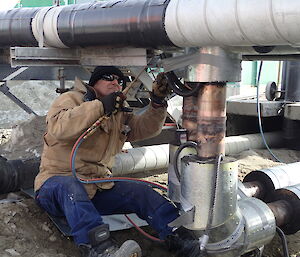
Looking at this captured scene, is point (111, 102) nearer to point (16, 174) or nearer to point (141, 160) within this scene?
point (16, 174)

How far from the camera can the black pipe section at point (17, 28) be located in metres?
3.15

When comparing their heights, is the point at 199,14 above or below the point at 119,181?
above

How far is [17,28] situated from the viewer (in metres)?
3.21

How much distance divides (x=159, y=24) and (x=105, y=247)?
4.63 feet

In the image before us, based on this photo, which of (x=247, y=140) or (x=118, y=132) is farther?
(x=247, y=140)

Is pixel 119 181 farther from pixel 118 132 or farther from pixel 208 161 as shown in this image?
pixel 208 161

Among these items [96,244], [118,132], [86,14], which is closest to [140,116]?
[118,132]

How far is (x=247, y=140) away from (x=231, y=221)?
3987 millimetres

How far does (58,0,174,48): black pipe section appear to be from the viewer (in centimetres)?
240

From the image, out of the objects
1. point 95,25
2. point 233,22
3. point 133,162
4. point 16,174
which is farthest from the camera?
point 133,162

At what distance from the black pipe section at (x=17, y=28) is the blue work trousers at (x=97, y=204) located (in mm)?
1133

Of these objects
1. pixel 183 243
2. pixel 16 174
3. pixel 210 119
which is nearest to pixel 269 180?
pixel 183 243

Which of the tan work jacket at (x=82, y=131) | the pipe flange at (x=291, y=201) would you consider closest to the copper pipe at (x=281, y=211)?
the pipe flange at (x=291, y=201)

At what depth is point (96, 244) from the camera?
2541mm
